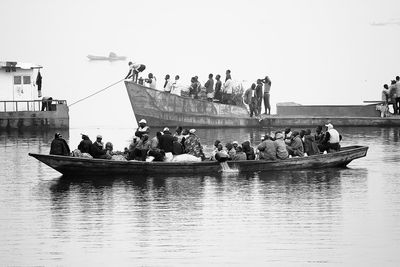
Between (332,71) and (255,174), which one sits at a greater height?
Answer: (332,71)

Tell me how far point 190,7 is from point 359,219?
123 metres

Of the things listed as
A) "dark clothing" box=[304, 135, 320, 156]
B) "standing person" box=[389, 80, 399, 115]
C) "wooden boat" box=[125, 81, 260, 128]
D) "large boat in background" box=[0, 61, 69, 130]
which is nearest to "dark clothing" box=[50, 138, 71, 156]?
"dark clothing" box=[304, 135, 320, 156]

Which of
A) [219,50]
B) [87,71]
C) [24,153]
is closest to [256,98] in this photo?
[24,153]

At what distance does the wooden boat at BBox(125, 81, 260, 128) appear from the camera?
170 feet

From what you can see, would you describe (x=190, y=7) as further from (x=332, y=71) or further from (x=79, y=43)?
(x=332, y=71)

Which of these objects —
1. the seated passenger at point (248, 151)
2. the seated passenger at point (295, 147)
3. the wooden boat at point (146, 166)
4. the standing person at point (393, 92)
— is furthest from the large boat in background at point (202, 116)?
the wooden boat at point (146, 166)

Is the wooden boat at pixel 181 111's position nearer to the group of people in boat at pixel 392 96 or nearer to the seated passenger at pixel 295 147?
the group of people in boat at pixel 392 96

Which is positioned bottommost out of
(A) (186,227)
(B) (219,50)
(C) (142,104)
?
(A) (186,227)

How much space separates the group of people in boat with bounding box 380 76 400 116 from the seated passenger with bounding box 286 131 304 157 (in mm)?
15476

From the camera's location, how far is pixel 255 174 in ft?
118

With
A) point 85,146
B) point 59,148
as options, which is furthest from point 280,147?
point 59,148

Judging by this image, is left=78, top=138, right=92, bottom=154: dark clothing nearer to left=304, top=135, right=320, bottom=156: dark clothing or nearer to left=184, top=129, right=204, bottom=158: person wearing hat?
left=184, top=129, right=204, bottom=158: person wearing hat

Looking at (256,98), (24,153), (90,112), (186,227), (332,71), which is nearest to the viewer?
(186,227)

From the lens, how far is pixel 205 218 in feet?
97.8
